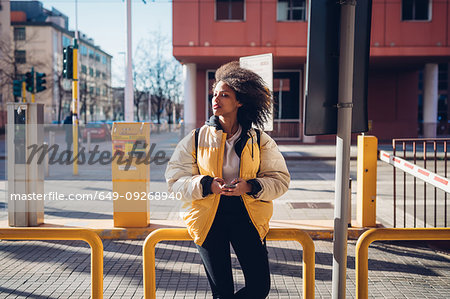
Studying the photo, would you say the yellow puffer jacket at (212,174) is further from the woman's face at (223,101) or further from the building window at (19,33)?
the building window at (19,33)

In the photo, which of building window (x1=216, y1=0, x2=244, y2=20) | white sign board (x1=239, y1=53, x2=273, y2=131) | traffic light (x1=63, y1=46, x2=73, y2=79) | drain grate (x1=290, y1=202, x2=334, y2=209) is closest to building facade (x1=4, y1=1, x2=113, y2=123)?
building window (x1=216, y1=0, x2=244, y2=20)

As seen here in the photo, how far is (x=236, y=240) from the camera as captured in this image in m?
2.73

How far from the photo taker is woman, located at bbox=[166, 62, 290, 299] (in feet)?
8.86

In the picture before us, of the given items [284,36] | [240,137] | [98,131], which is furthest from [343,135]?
[98,131]

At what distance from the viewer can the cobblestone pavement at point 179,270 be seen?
4.20m

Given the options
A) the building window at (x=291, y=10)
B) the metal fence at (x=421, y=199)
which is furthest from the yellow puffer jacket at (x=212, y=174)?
the building window at (x=291, y=10)

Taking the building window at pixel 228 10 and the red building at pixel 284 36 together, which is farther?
the building window at pixel 228 10

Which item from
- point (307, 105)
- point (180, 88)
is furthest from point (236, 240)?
point (180, 88)

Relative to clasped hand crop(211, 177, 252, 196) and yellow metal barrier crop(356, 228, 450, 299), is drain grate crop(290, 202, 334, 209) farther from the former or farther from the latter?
clasped hand crop(211, 177, 252, 196)

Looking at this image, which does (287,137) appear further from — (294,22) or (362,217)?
(362,217)

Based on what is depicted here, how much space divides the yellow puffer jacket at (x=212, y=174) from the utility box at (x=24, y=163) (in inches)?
155

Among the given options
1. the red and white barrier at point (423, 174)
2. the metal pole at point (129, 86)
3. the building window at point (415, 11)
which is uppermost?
the building window at point (415, 11)

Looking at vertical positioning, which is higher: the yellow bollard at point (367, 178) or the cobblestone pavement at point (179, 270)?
the yellow bollard at point (367, 178)

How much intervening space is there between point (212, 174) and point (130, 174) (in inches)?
142
